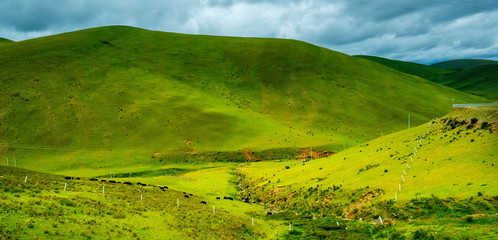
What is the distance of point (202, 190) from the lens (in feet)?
224

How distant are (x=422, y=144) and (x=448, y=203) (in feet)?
78.1

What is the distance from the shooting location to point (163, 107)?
146 meters

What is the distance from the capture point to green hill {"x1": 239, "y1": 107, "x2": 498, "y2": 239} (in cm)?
3359

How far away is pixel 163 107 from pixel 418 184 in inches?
4668

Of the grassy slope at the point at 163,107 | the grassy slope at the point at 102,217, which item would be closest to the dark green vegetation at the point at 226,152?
the grassy slope at the point at 102,217

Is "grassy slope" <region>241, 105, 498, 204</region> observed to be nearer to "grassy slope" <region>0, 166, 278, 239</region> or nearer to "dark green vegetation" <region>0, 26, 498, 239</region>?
"dark green vegetation" <region>0, 26, 498, 239</region>

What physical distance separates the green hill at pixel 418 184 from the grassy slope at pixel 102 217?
10.2 meters

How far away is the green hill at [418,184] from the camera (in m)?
33.6

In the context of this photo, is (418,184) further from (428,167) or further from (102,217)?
(102,217)

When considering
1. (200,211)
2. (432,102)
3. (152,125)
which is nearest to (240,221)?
(200,211)

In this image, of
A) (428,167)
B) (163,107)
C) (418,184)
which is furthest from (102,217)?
(163,107)

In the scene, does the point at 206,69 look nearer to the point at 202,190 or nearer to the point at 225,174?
the point at 225,174

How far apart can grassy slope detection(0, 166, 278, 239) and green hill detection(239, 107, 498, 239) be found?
1022 centimetres

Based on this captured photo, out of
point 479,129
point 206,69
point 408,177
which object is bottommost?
point 408,177
